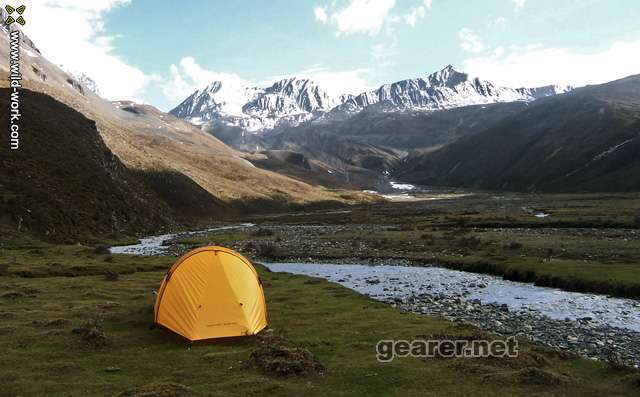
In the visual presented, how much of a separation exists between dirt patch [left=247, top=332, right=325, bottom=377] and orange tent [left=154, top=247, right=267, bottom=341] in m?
2.75

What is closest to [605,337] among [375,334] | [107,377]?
[375,334]

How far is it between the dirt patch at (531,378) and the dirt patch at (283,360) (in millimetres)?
5851

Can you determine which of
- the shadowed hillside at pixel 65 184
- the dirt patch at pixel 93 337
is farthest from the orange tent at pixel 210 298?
the shadowed hillside at pixel 65 184

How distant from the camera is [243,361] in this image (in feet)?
59.1

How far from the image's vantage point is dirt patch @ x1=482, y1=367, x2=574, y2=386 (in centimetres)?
1586

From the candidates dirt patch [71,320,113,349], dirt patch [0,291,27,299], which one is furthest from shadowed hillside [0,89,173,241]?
dirt patch [71,320,113,349]

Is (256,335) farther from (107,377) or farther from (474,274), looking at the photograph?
(474,274)

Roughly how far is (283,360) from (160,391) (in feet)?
15.1

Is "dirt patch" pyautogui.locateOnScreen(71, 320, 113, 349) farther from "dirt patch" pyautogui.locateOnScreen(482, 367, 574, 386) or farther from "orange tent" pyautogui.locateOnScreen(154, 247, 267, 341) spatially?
"dirt patch" pyautogui.locateOnScreen(482, 367, 574, 386)

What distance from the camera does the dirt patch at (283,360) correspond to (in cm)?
1684

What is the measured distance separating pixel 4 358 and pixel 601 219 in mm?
86989

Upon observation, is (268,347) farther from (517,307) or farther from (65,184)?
(65,184)

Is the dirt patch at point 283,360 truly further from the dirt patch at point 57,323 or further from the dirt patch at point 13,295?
the dirt patch at point 13,295

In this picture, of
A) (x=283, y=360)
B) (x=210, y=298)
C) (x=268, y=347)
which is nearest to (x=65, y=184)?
(x=210, y=298)
